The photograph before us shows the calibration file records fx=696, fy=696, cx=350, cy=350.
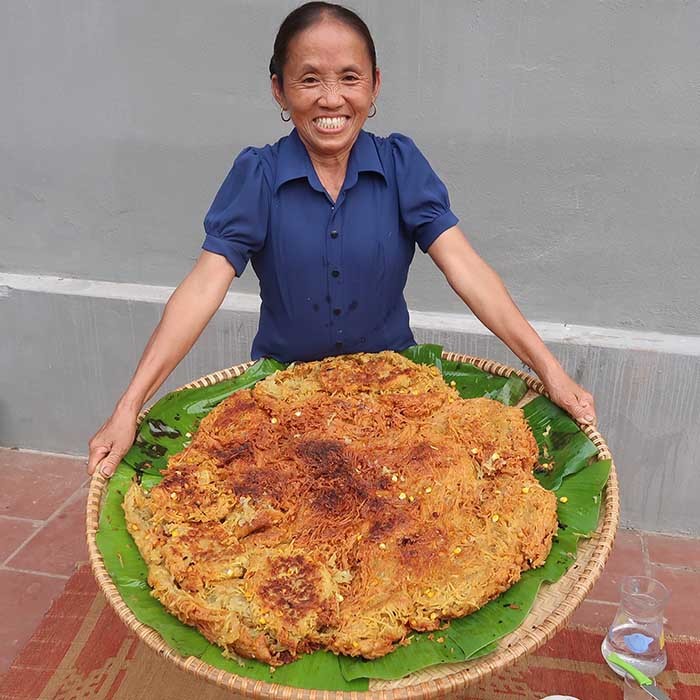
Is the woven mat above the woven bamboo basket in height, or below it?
below

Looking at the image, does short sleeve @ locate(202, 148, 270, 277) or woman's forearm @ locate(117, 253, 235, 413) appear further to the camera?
short sleeve @ locate(202, 148, 270, 277)

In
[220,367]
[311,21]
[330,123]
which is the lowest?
[220,367]

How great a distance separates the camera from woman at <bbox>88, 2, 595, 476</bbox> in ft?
7.89

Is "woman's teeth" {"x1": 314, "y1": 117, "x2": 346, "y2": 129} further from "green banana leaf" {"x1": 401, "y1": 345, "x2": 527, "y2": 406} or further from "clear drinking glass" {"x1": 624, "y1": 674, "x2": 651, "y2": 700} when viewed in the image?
"clear drinking glass" {"x1": 624, "y1": 674, "x2": 651, "y2": 700}

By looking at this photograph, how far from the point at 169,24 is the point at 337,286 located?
234 centimetres

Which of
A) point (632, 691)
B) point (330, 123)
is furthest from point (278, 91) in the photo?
point (632, 691)

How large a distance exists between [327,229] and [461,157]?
165 cm

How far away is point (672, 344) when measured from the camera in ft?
13.2

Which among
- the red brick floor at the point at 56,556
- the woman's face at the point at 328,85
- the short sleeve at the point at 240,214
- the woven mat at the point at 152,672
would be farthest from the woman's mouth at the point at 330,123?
the red brick floor at the point at 56,556

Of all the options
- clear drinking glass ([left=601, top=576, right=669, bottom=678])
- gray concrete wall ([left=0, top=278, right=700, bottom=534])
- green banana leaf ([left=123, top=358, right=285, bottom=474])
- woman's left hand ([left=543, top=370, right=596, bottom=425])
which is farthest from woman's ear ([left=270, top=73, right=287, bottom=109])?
clear drinking glass ([left=601, top=576, right=669, bottom=678])

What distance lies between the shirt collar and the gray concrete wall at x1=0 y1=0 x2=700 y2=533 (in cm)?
141

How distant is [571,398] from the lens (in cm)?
243

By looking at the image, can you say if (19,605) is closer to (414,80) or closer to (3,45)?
(3,45)

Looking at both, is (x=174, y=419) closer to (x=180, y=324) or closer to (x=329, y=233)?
(x=180, y=324)
